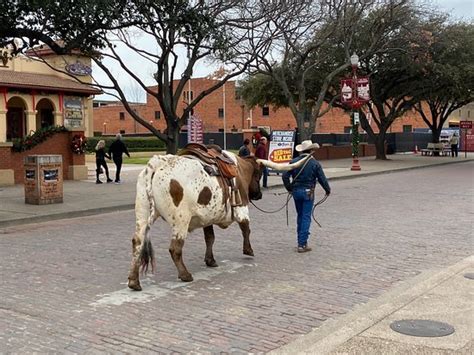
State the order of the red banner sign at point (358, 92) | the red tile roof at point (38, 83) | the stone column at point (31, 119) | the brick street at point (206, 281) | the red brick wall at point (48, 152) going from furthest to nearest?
the stone column at point (31, 119), the red tile roof at point (38, 83), the red banner sign at point (358, 92), the red brick wall at point (48, 152), the brick street at point (206, 281)

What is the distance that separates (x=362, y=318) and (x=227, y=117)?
233 feet

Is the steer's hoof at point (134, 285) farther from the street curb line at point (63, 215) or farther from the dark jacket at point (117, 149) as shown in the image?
the dark jacket at point (117, 149)

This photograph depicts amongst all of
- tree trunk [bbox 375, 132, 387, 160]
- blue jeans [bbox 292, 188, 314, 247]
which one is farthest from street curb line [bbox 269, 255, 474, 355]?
tree trunk [bbox 375, 132, 387, 160]

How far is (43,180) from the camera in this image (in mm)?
15078

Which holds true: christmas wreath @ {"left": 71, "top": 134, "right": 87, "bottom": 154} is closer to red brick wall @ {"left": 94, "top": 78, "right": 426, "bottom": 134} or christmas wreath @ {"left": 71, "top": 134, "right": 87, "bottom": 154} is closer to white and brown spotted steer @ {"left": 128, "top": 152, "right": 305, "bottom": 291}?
white and brown spotted steer @ {"left": 128, "top": 152, "right": 305, "bottom": 291}

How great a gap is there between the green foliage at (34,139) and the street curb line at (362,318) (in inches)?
648

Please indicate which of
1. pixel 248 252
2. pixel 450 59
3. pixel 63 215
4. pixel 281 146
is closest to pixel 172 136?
pixel 281 146

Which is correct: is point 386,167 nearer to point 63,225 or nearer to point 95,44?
point 95,44

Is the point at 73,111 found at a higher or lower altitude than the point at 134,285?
higher

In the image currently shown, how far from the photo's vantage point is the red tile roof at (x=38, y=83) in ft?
96.3

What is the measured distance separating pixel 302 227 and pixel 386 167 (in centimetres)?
2308

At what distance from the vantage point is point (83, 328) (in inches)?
215

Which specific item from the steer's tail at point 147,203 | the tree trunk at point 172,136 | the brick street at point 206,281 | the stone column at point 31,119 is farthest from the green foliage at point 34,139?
the steer's tail at point 147,203

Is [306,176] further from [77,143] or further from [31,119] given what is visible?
[31,119]
